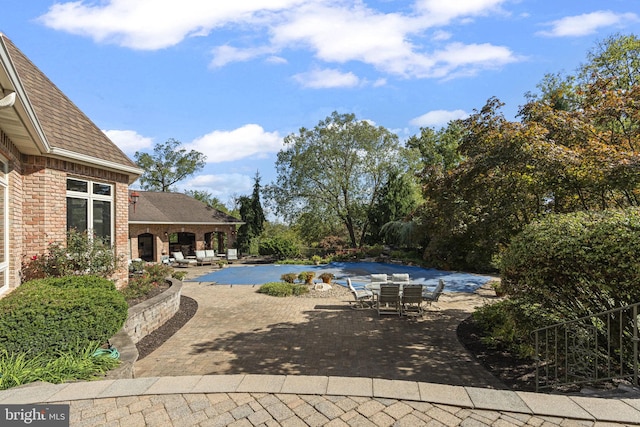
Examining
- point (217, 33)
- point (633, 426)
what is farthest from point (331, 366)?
point (217, 33)

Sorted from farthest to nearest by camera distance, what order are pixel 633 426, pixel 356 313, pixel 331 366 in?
pixel 356 313 → pixel 331 366 → pixel 633 426

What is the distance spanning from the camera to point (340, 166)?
104 feet

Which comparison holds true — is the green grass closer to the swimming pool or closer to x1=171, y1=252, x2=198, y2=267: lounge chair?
the swimming pool

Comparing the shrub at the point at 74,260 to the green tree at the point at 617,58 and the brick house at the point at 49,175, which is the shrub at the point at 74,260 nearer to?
the brick house at the point at 49,175

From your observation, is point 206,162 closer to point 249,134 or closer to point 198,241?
point 249,134

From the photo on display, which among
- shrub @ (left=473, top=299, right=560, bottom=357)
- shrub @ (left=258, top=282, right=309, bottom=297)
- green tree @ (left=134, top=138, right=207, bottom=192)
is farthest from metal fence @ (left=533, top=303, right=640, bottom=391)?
green tree @ (left=134, top=138, right=207, bottom=192)

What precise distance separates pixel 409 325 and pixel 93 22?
9.68 meters

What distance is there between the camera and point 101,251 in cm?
794

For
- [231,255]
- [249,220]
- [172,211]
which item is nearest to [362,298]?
[231,255]

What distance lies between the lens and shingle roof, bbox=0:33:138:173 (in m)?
7.69

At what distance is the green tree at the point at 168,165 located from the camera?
4128 centimetres

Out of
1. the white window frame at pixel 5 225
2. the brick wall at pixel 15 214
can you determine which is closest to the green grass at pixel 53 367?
the white window frame at pixel 5 225

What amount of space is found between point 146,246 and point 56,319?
24.0 m

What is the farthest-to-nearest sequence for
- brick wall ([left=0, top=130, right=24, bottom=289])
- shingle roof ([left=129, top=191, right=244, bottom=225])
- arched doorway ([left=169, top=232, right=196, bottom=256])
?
arched doorway ([left=169, top=232, right=196, bottom=256]) < shingle roof ([left=129, top=191, right=244, bottom=225]) < brick wall ([left=0, top=130, right=24, bottom=289])
